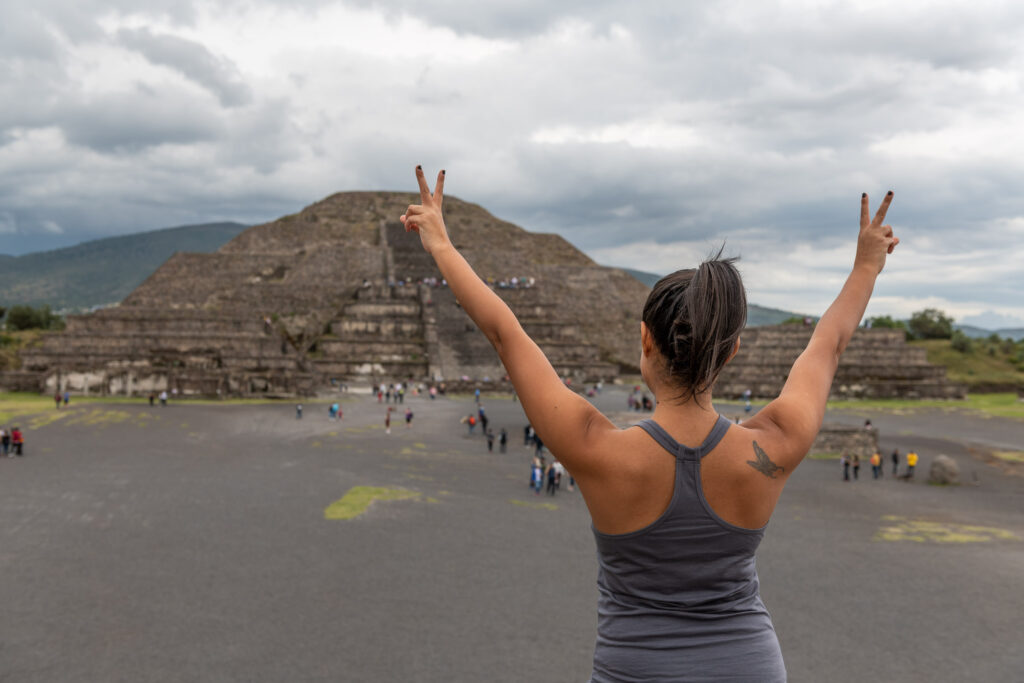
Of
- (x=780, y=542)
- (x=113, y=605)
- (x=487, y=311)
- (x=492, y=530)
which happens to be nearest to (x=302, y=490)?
(x=492, y=530)

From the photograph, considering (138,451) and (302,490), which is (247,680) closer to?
(302,490)

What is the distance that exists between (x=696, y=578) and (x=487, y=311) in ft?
2.36

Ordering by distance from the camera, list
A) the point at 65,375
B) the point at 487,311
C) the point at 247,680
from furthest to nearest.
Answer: the point at 65,375 → the point at 247,680 → the point at 487,311

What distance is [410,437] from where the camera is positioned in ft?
67.6

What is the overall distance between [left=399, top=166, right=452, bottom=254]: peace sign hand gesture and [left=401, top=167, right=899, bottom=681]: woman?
30 cm

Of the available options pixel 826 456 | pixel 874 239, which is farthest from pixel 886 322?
pixel 874 239

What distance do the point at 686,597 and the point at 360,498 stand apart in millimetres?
12327

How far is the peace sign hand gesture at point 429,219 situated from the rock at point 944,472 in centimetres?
1899

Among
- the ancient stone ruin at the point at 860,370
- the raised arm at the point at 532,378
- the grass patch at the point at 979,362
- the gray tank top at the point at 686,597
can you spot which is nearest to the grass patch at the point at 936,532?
the gray tank top at the point at 686,597

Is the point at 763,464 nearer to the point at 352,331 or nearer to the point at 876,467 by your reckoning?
the point at 876,467

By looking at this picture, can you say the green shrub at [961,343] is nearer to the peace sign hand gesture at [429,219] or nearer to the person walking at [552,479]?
the person walking at [552,479]

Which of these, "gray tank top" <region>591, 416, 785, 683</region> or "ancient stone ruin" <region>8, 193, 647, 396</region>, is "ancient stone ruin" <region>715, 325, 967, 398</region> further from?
"gray tank top" <region>591, 416, 785, 683</region>

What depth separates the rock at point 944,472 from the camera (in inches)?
661

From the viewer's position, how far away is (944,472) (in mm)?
16812
